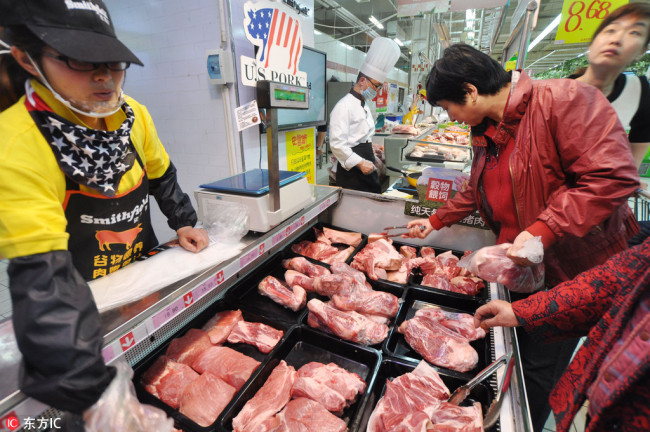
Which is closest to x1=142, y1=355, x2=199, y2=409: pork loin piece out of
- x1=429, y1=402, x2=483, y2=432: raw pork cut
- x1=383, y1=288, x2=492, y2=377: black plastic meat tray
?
x1=383, y1=288, x2=492, y2=377: black plastic meat tray

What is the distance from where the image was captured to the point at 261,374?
4.74ft

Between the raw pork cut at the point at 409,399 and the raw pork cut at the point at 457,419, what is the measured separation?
4 cm

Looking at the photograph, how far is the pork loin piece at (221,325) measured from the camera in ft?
5.50

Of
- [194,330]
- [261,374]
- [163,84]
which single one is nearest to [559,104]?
[261,374]

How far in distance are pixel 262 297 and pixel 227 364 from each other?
525mm

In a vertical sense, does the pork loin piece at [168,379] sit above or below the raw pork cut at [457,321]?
below

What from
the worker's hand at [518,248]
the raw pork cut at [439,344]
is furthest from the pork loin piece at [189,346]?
the worker's hand at [518,248]

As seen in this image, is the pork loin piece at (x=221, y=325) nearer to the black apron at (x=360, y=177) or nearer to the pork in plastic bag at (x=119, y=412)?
the pork in plastic bag at (x=119, y=412)

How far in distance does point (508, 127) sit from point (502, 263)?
71 cm

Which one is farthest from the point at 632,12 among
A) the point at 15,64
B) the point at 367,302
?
the point at 15,64

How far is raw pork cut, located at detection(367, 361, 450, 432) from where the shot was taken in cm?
123

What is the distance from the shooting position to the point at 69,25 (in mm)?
887

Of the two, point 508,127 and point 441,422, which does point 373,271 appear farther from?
point 508,127

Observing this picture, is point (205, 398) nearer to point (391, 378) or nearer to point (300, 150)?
point (391, 378)
